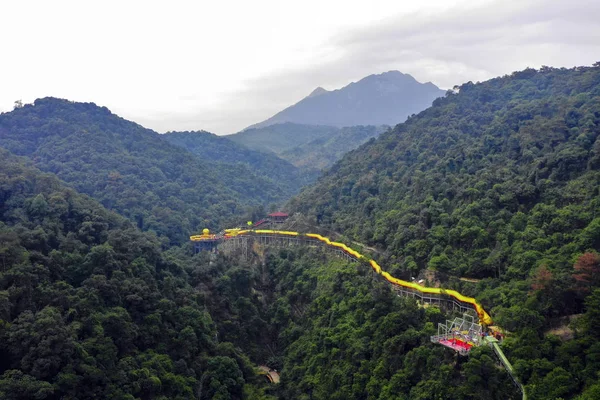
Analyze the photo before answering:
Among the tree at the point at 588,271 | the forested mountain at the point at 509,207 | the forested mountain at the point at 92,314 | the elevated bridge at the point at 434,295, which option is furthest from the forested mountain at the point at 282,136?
the tree at the point at 588,271

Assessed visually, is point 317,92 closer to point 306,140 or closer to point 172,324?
point 306,140

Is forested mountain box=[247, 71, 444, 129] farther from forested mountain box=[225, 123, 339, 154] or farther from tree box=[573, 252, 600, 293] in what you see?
tree box=[573, 252, 600, 293]

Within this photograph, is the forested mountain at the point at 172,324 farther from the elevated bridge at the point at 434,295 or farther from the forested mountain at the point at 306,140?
the forested mountain at the point at 306,140

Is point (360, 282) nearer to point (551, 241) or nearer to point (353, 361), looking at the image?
point (353, 361)

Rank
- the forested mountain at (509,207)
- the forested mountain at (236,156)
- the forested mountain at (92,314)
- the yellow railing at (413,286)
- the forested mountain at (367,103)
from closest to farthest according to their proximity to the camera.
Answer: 1. the forested mountain at (509,207)
2. the forested mountain at (92,314)
3. the yellow railing at (413,286)
4. the forested mountain at (236,156)
5. the forested mountain at (367,103)

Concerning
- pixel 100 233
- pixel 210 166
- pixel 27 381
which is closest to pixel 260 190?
pixel 210 166

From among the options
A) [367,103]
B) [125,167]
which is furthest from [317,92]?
[125,167]
